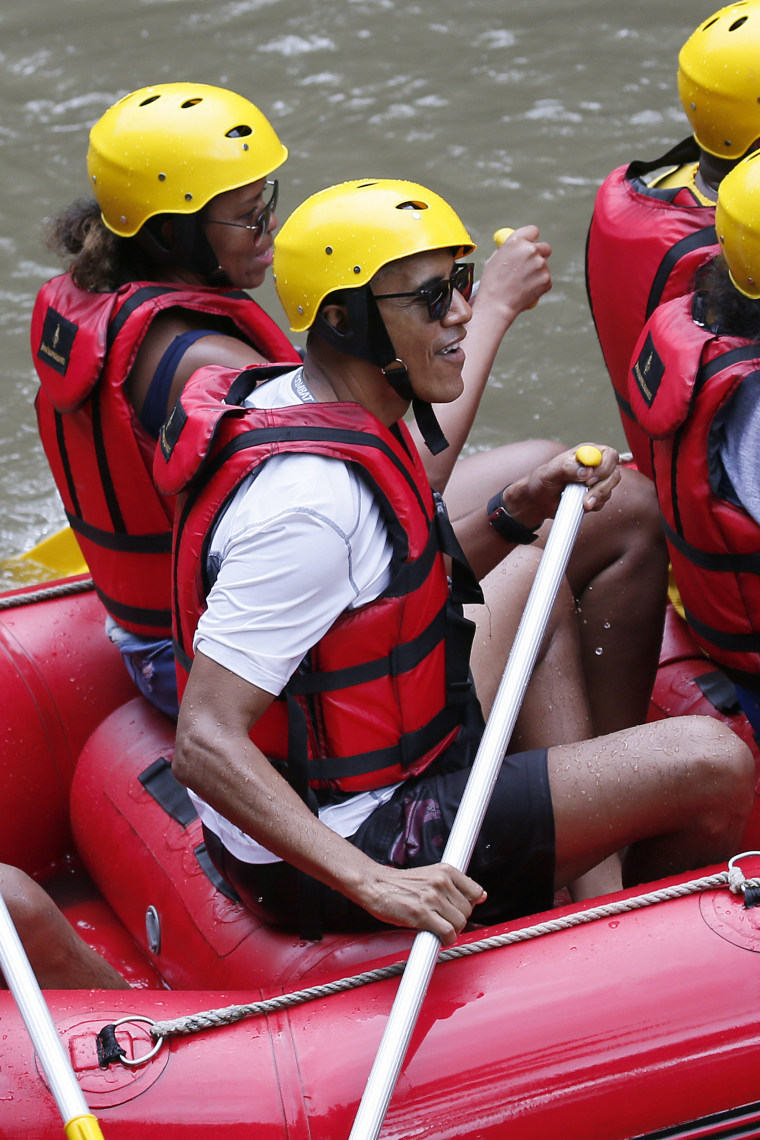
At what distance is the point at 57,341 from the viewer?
2551 millimetres

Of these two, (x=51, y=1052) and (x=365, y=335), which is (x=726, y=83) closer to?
(x=365, y=335)

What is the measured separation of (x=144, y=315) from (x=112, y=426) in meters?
0.21

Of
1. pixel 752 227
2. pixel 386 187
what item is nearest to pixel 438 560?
pixel 386 187

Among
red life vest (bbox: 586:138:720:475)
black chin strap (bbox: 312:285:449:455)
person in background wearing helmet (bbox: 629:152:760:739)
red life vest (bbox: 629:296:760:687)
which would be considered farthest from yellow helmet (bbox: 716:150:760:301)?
black chin strap (bbox: 312:285:449:455)

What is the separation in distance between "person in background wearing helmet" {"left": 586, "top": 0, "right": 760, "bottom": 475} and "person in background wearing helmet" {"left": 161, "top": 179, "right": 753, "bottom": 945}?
0.89m

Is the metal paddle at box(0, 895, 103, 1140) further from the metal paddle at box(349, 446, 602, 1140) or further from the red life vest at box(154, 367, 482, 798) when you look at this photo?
the red life vest at box(154, 367, 482, 798)

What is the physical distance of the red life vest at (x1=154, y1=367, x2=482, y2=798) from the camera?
188 centimetres

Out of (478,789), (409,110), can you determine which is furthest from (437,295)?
(409,110)

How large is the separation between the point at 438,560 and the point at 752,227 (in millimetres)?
722

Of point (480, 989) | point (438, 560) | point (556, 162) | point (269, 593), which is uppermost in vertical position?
point (269, 593)

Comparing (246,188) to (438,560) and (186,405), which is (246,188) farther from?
(438,560)

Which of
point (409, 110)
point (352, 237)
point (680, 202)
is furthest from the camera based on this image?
point (409, 110)

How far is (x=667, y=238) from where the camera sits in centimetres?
276

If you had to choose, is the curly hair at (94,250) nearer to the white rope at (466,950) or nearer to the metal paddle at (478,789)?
the metal paddle at (478,789)
